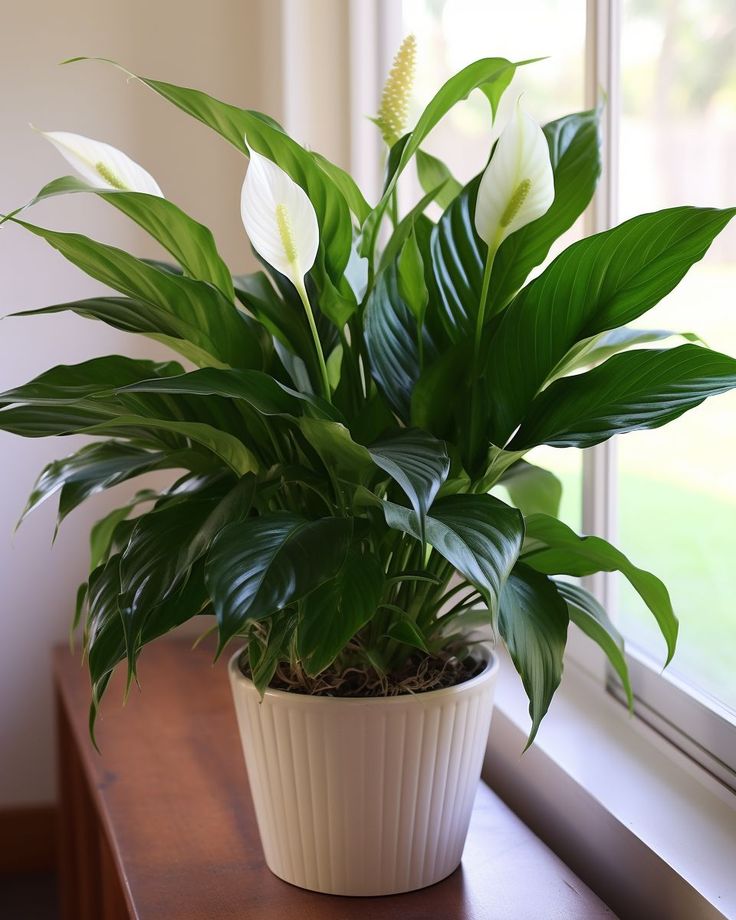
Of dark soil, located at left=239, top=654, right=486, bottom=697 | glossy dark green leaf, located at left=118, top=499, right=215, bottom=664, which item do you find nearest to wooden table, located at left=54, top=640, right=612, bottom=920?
dark soil, located at left=239, top=654, right=486, bottom=697

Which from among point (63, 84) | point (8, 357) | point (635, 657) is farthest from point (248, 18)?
point (635, 657)

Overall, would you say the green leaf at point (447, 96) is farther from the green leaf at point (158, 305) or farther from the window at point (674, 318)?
the window at point (674, 318)

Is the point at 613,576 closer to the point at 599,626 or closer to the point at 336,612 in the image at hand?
the point at 599,626

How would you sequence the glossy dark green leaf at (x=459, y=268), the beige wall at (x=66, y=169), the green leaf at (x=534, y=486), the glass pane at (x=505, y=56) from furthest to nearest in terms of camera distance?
1. the beige wall at (x=66, y=169)
2. the glass pane at (x=505, y=56)
3. the green leaf at (x=534, y=486)
4. the glossy dark green leaf at (x=459, y=268)

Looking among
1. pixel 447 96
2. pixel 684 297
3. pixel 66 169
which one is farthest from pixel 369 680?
pixel 66 169

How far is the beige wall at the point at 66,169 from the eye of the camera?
170cm

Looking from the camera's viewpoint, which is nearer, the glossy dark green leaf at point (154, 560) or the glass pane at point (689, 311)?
the glossy dark green leaf at point (154, 560)

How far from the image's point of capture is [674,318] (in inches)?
44.6

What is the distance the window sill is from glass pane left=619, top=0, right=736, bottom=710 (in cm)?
9

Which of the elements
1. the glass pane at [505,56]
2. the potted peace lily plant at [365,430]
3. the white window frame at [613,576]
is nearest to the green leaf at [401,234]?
the potted peace lily plant at [365,430]

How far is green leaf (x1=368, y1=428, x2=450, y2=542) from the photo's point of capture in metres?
0.61

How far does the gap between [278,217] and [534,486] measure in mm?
385

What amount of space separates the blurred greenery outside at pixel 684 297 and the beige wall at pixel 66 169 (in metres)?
0.66

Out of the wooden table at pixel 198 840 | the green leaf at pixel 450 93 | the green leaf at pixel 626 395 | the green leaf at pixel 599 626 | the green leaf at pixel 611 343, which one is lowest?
the wooden table at pixel 198 840
